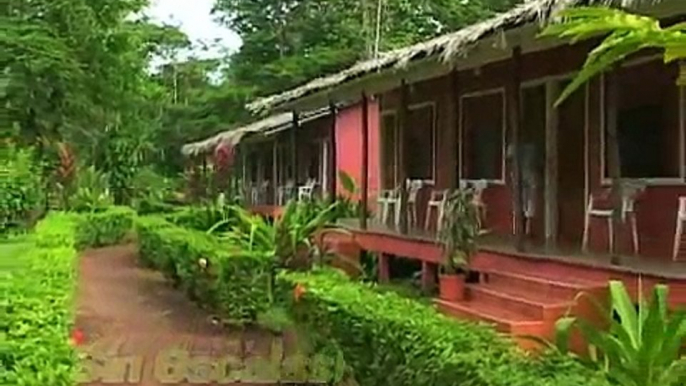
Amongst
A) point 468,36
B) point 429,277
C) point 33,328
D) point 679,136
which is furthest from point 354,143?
point 33,328

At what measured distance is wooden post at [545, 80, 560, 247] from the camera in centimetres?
1258

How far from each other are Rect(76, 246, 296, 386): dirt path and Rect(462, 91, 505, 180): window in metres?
3.63

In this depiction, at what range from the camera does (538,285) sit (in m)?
9.59

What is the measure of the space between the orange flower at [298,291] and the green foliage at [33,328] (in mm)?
2458

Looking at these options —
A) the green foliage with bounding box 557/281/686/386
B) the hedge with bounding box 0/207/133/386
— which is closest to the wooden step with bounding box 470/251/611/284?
the green foliage with bounding box 557/281/686/386

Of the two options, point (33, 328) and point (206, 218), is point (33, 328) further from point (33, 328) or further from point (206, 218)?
point (206, 218)

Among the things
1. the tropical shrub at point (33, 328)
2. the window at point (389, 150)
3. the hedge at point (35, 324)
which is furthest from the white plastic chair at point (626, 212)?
the window at point (389, 150)

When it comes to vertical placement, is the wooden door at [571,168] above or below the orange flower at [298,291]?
above

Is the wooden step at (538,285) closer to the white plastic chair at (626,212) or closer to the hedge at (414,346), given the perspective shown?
the white plastic chair at (626,212)

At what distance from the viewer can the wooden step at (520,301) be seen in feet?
27.4

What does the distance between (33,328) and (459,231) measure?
239 inches

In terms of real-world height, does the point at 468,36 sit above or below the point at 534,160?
above

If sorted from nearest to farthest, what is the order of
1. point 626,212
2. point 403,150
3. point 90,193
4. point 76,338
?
1. point 626,212
2. point 76,338
3. point 403,150
4. point 90,193

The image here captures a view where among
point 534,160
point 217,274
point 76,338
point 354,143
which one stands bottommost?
point 76,338
